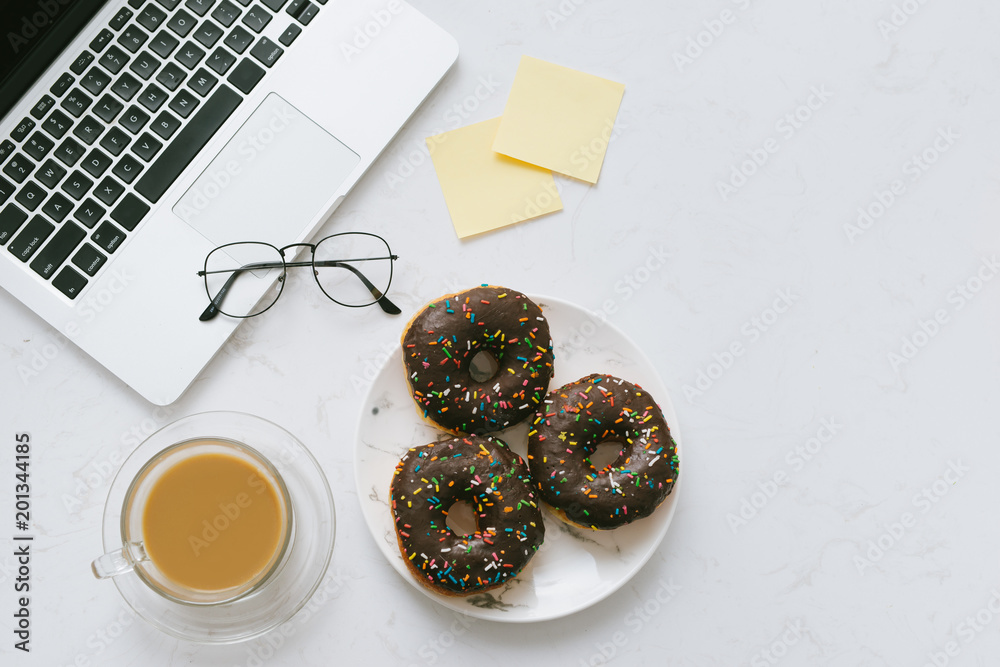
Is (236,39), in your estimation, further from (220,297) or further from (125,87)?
(220,297)

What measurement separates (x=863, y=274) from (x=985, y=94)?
1.57ft

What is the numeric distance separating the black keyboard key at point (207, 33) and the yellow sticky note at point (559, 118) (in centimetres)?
57

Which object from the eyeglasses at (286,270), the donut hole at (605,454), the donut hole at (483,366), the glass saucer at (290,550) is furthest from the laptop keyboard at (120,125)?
the donut hole at (605,454)

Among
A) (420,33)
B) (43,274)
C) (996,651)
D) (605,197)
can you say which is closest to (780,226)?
(605,197)

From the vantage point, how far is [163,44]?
136 centimetres

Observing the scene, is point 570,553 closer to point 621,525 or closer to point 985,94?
point 621,525

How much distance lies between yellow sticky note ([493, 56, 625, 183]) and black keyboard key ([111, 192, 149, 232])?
2.29ft

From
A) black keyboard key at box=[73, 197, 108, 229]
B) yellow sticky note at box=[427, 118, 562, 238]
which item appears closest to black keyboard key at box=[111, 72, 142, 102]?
black keyboard key at box=[73, 197, 108, 229]

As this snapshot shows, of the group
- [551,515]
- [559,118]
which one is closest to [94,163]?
[559,118]

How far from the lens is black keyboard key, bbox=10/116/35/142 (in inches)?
52.9

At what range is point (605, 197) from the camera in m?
1.51

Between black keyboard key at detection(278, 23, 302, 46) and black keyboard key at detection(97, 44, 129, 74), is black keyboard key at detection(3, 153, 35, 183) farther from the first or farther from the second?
black keyboard key at detection(278, 23, 302, 46)

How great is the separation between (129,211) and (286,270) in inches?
11.8

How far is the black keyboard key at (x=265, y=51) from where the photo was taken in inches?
54.3
